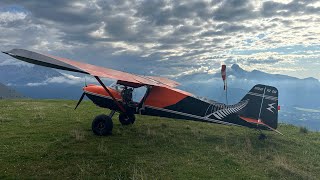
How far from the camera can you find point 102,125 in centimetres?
1329

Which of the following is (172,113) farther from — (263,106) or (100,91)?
(263,106)

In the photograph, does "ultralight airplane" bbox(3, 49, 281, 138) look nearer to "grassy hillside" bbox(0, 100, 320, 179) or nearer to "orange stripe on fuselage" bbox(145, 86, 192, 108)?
"orange stripe on fuselage" bbox(145, 86, 192, 108)

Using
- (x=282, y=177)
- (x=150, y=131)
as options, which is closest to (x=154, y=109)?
(x=150, y=131)

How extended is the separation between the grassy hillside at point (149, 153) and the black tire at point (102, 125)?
11.1 inches

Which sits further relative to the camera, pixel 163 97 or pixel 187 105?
pixel 163 97

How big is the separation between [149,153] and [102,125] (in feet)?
10.6

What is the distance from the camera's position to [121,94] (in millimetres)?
14633

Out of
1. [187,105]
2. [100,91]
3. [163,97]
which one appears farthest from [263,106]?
[100,91]

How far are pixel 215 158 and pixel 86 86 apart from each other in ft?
25.5

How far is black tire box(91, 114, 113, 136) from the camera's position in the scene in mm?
13164

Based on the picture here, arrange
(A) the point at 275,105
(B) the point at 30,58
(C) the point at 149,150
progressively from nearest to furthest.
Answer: (B) the point at 30,58 → (C) the point at 149,150 → (A) the point at 275,105

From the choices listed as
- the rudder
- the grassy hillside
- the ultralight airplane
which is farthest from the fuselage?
the grassy hillside

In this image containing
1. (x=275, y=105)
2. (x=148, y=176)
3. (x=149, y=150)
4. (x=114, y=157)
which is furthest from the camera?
(x=275, y=105)

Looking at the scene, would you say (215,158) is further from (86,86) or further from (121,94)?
(86,86)
